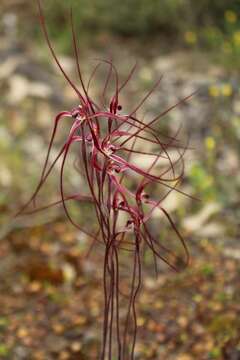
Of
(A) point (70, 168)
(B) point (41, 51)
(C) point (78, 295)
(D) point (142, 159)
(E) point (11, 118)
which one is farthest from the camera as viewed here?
(B) point (41, 51)

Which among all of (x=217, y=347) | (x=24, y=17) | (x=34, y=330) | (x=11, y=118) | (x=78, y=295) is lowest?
(x=217, y=347)

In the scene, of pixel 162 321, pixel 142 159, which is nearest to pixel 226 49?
pixel 142 159

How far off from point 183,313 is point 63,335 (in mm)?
490

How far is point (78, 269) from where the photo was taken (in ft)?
9.77

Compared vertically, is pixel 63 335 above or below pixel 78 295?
below

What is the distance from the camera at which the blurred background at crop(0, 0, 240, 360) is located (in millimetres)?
2494

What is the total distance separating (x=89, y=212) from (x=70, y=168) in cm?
35

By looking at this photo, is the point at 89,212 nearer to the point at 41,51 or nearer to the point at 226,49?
the point at 226,49

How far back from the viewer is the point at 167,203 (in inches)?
121

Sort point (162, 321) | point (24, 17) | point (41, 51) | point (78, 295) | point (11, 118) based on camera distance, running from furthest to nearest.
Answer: point (24, 17) → point (41, 51) → point (11, 118) → point (78, 295) → point (162, 321)

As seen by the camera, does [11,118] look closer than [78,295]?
No

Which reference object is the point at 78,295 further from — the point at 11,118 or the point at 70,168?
the point at 11,118

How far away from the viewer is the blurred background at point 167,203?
2494mm

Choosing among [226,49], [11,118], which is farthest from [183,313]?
[226,49]
